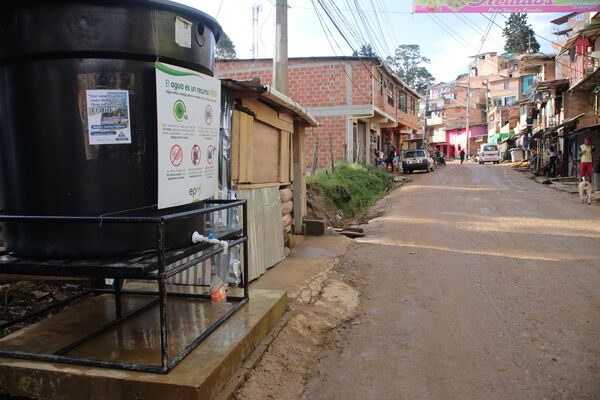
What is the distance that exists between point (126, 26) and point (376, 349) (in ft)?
11.0

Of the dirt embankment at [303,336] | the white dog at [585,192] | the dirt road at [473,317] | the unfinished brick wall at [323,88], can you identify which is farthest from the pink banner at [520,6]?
the unfinished brick wall at [323,88]

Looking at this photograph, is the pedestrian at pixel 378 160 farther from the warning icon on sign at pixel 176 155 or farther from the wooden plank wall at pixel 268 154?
the warning icon on sign at pixel 176 155

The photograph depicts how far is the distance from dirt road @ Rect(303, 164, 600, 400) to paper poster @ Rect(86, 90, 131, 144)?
2.28 m

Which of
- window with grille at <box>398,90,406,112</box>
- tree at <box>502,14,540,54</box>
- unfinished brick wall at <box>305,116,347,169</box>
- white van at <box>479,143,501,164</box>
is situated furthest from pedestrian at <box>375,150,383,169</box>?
tree at <box>502,14,540,54</box>

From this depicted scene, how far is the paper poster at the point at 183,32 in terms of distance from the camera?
276 centimetres

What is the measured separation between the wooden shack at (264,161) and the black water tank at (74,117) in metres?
2.61

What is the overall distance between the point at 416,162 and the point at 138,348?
28964 millimetres

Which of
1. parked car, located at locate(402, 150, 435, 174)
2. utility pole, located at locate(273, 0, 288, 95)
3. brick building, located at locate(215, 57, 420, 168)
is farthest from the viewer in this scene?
parked car, located at locate(402, 150, 435, 174)

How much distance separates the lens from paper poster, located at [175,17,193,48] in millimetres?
2764

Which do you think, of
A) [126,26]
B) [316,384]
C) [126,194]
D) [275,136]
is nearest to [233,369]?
[316,384]

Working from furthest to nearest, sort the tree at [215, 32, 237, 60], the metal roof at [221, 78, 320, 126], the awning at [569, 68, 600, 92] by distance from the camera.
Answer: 1. the tree at [215, 32, 237, 60]
2. the awning at [569, 68, 600, 92]
3. the metal roof at [221, 78, 320, 126]

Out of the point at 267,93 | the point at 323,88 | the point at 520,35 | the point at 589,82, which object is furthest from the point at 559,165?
the point at 520,35

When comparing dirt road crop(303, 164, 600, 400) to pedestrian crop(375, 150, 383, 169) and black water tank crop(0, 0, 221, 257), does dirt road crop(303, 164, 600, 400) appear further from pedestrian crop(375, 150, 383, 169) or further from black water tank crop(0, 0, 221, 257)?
pedestrian crop(375, 150, 383, 169)

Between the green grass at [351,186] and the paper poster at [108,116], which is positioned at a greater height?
the paper poster at [108,116]
